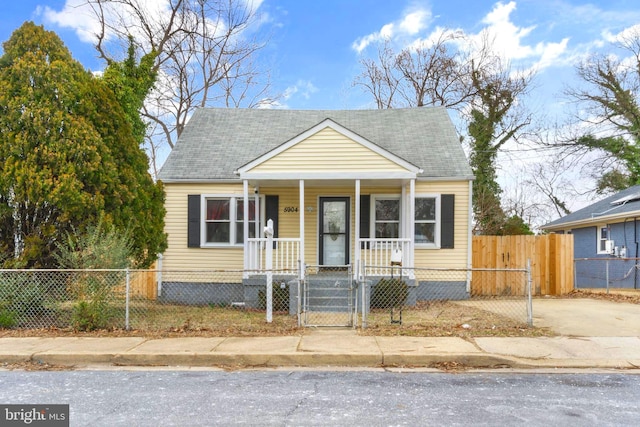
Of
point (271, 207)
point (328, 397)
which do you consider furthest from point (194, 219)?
point (328, 397)

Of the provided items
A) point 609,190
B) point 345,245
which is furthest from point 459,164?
point 609,190

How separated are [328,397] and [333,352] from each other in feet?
4.37

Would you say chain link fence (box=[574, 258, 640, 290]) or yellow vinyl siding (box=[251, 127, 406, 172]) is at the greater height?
yellow vinyl siding (box=[251, 127, 406, 172])

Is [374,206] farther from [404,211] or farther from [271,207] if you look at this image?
[271,207]

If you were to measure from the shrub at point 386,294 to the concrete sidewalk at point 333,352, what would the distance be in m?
2.96

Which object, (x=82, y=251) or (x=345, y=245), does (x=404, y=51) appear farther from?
(x=82, y=251)

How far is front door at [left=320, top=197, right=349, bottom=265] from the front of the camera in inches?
451

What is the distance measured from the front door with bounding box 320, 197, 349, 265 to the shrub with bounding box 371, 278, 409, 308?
1.83 metres

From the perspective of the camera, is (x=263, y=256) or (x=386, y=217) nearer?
(x=263, y=256)

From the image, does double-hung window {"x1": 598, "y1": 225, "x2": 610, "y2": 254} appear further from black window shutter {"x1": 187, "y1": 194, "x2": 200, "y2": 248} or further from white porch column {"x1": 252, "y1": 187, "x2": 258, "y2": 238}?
black window shutter {"x1": 187, "y1": 194, "x2": 200, "y2": 248}

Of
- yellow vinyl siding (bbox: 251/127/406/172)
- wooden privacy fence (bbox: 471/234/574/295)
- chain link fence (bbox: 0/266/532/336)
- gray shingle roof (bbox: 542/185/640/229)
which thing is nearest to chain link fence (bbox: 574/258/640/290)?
wooden privacy fence (bbox: 471/234/574/295)

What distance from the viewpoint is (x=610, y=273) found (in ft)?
52.2

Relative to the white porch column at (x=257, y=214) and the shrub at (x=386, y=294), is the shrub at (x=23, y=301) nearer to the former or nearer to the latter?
the white porch column at (x=257, y=214)

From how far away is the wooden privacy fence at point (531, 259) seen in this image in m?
12.0
